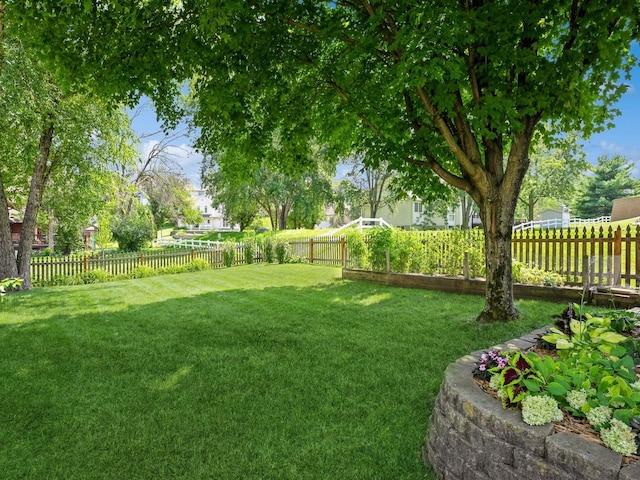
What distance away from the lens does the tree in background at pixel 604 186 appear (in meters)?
39.6

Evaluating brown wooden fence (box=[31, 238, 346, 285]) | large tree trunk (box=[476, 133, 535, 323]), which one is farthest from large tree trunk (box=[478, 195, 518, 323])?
brown wooden fence (box=[31, 238, 346, 285])

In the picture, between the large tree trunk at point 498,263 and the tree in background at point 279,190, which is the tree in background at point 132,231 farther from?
the large tree trunk at point 498,263

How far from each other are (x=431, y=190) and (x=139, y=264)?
10.9 metres

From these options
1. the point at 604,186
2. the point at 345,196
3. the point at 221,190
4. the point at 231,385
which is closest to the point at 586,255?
the point at 231,385

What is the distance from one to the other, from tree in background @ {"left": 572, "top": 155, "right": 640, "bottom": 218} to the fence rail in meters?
36.7

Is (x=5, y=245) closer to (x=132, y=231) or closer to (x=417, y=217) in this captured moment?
(x=132, y=231)

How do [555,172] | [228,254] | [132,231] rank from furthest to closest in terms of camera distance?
[555,172]
[132,231]
[228,254]

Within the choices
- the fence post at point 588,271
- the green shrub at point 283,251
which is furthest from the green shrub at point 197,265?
the fence post at point 588,271

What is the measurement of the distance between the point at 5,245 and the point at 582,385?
1236 cm

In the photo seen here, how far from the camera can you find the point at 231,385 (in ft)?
12.8

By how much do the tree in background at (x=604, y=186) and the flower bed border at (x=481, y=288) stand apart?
3996 cm

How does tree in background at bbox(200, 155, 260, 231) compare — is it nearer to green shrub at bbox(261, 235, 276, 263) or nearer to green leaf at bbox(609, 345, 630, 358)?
green shrub at bbox(261, 235, 276, 263)

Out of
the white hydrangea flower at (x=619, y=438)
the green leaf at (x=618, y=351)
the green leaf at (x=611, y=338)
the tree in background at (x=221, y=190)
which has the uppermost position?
the tree in background at (x=221, y=190)

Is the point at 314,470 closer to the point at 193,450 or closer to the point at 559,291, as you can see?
the point at 193,450
